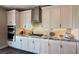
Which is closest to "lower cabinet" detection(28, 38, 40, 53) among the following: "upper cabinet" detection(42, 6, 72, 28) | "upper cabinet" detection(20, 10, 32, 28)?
"upper cabinet" detection(42, 6, 72, 28)

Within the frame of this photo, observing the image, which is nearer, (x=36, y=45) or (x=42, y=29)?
(x=36, y=45)

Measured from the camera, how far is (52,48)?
129 inches

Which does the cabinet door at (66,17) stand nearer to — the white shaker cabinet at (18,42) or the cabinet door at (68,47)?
the cabinet door at (68,47)

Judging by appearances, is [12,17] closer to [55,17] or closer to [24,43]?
[24,43]

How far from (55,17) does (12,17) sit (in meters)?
2.40

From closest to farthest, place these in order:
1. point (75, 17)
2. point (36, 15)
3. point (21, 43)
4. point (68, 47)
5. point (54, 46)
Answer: point (68, 47), point (75, 17), point (54, 46), point (36, 15), point (21, 43)

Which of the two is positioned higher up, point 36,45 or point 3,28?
point 3,28

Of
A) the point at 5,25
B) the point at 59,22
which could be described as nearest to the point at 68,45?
the point at 59,22

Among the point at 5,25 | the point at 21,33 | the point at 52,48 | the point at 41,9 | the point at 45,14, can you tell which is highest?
the point at 41,9

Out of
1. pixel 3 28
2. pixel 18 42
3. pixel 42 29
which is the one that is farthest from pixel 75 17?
pixel 3 28

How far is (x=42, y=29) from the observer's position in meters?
4.22

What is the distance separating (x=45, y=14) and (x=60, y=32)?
2.99ft

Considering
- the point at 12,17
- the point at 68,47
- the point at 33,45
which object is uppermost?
the point at 12,17
